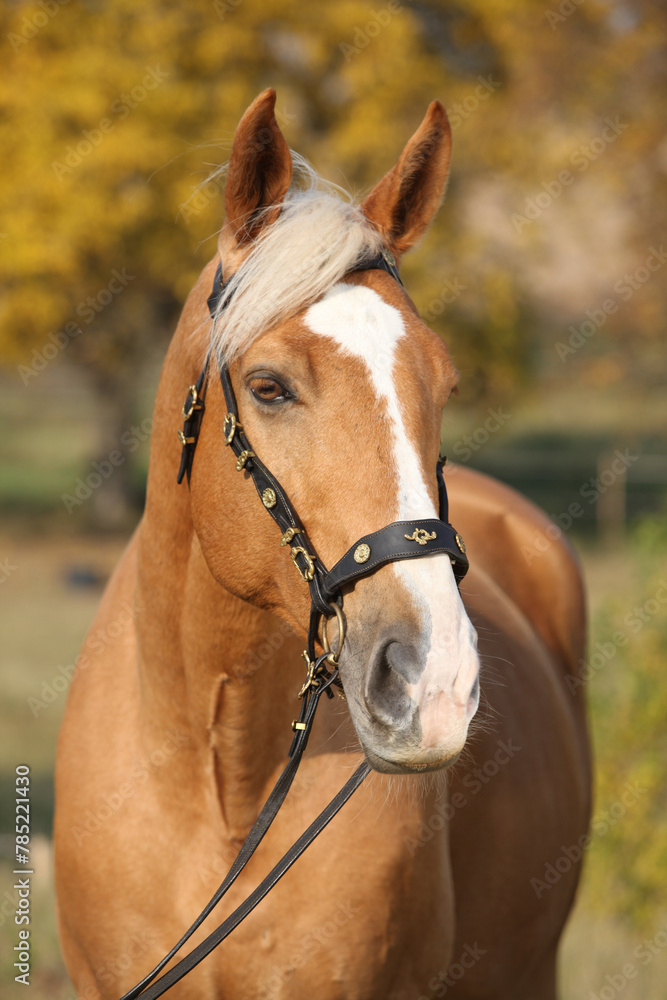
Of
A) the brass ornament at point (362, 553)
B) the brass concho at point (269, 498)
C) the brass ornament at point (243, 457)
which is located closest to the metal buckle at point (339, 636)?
the brass ornament at point (362, 553)

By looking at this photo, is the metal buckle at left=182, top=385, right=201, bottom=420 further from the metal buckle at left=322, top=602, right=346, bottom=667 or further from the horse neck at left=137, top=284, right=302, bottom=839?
the metal buckle at left=322, top=602, right=346, bottom=667

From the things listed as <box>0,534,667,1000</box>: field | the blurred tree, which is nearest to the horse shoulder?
→ <box>0,534,667,1000</box>: field

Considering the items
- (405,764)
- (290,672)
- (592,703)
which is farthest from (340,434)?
(592,703)

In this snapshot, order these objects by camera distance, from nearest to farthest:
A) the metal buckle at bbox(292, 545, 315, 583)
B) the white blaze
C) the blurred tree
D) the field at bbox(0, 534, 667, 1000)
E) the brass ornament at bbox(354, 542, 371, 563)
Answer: the white blaze → the brass ornament at bbox(354, 542, 371, 563) → the metal buckle at bbox(292, 545, 315, 583) → the field at bbox(0, 534, 667, 1000) → the blurred tree

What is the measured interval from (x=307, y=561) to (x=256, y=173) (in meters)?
0.89

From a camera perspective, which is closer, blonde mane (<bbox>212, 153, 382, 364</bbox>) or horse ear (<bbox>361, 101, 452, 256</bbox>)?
blonde mane (<bbox>212, 153, 382, 364</bbox>)

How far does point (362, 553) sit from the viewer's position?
1.73 meters

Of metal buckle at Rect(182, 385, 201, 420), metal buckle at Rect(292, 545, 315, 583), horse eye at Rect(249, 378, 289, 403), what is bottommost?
metal buckle at Rect(292, 545, 315, 583)

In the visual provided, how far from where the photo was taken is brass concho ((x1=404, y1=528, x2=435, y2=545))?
1.69 meters

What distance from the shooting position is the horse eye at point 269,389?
190 cm

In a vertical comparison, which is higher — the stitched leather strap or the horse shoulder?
the stitched leather strap

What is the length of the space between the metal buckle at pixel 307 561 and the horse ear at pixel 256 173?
74 cm

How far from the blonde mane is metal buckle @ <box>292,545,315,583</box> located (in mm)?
443

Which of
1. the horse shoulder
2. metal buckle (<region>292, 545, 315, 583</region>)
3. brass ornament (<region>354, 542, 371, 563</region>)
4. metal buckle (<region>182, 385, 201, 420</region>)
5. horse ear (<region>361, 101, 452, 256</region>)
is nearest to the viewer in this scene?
brass ornament (<region>354, 542, 371, 563</region>)
